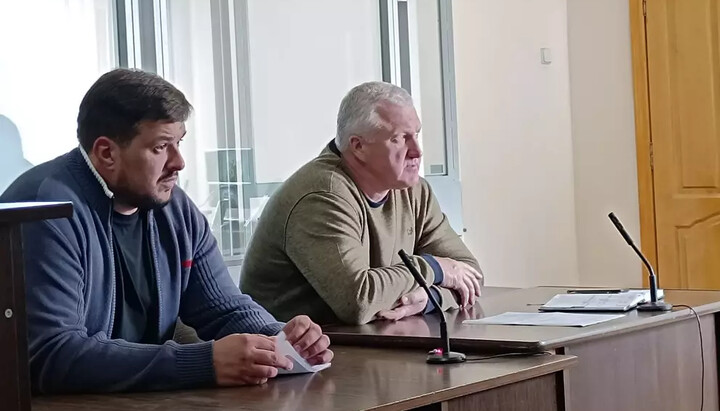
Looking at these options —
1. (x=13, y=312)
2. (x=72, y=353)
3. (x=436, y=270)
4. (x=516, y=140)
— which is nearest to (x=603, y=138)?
(x=516, y=140)

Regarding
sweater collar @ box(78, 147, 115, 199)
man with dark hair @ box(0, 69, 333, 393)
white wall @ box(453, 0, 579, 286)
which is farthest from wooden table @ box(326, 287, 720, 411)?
white wall @ box(453, 0, 579, 286)

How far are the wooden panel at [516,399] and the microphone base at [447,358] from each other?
4.9 inches

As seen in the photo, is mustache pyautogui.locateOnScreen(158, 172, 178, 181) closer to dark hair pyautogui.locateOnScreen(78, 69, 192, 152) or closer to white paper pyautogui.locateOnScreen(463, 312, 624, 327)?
dark hair pyautogui.locateOnScreen(78, 69, 192, 152)

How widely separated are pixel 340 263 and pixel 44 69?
1.05 m

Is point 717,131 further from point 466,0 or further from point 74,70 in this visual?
point 74,70

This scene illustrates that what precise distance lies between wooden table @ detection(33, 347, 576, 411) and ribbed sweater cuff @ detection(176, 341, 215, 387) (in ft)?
0.08

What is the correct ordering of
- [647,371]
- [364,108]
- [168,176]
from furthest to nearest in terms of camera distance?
[364,108] < [647,371] < [168,176]

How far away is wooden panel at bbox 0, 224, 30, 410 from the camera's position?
1.23m

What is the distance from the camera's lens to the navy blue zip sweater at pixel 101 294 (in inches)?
65.6

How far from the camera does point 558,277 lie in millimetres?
4977

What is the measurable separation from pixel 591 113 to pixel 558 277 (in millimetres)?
829

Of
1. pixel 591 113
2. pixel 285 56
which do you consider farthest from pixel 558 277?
pixel 285 56

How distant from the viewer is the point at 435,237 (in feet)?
9.24

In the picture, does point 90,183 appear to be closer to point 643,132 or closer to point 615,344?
point 615,344
